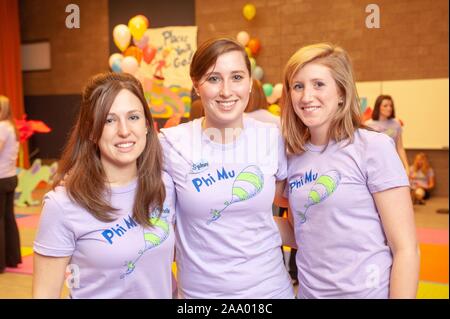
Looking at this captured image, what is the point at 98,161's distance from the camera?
2.98ft

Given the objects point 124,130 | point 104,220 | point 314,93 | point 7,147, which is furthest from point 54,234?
point 7,147

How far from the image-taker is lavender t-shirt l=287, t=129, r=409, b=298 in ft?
3.04

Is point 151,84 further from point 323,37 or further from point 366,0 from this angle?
point 366,0

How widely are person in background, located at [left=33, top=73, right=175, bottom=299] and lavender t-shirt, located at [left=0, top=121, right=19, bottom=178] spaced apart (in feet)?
1.90

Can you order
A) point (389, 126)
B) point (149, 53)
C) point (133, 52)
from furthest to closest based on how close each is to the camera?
point (389, 126)
point (149, 53)
point (133, 52)

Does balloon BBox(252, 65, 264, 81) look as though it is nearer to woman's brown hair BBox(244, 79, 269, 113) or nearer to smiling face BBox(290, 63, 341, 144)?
woman's brown hair BBox(244, 79, 269, 113)

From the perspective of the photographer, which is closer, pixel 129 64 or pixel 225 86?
pixel 225 86

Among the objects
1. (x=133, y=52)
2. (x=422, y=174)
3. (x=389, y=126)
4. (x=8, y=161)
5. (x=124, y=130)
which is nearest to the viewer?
(x=124, y=130)

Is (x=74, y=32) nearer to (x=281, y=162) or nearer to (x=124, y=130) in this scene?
(x=124, y=130)

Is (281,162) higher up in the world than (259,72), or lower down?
lower down

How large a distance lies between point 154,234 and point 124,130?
0.64 ft

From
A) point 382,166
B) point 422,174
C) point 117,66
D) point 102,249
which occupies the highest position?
point 117,66

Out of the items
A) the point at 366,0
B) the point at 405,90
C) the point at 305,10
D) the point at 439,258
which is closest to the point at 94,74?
the point at 305,10

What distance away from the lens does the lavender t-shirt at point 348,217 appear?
0.93 m
